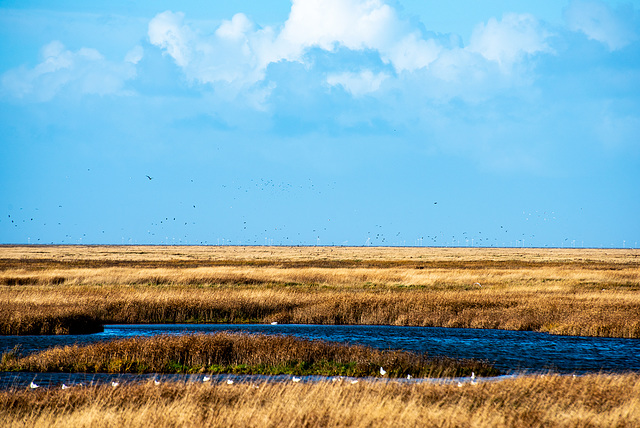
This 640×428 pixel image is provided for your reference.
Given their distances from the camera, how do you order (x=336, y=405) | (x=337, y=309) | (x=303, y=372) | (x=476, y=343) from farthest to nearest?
(x=337, y=309) → (x=476, y=343) → (x=303, y=372) → (x=336, y=405)

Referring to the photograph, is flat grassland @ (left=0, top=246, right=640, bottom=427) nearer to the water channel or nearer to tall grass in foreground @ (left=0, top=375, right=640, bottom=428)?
tall grass in foreground @ (left=0, top=375, right=640, bottom=428)

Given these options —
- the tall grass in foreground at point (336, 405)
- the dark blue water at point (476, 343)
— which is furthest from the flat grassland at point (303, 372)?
the dark blue water at point (476, 343)

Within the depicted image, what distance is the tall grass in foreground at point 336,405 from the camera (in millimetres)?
11547

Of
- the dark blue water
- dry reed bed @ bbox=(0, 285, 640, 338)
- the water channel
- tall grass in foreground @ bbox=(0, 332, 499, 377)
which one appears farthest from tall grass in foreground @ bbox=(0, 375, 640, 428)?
dry reed bed @ bbox=(0, 285, 640, 338)

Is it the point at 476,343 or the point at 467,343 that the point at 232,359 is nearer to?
the point at 467,343

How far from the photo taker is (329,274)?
5547 centimetres

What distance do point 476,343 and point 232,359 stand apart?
10.5 metres

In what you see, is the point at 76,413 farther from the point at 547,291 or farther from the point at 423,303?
the point at 547,291

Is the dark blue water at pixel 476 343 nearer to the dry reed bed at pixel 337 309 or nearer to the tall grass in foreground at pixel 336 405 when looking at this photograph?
the dry reed bed at pixel 337 309

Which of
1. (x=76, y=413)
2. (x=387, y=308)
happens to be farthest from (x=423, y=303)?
(x=76, y=413)

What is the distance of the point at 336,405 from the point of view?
12344mm

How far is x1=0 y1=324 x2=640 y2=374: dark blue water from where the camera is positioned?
20141 mm

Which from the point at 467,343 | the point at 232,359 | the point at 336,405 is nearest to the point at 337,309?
the point at 467,343

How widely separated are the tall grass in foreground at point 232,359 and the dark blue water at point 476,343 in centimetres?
243
